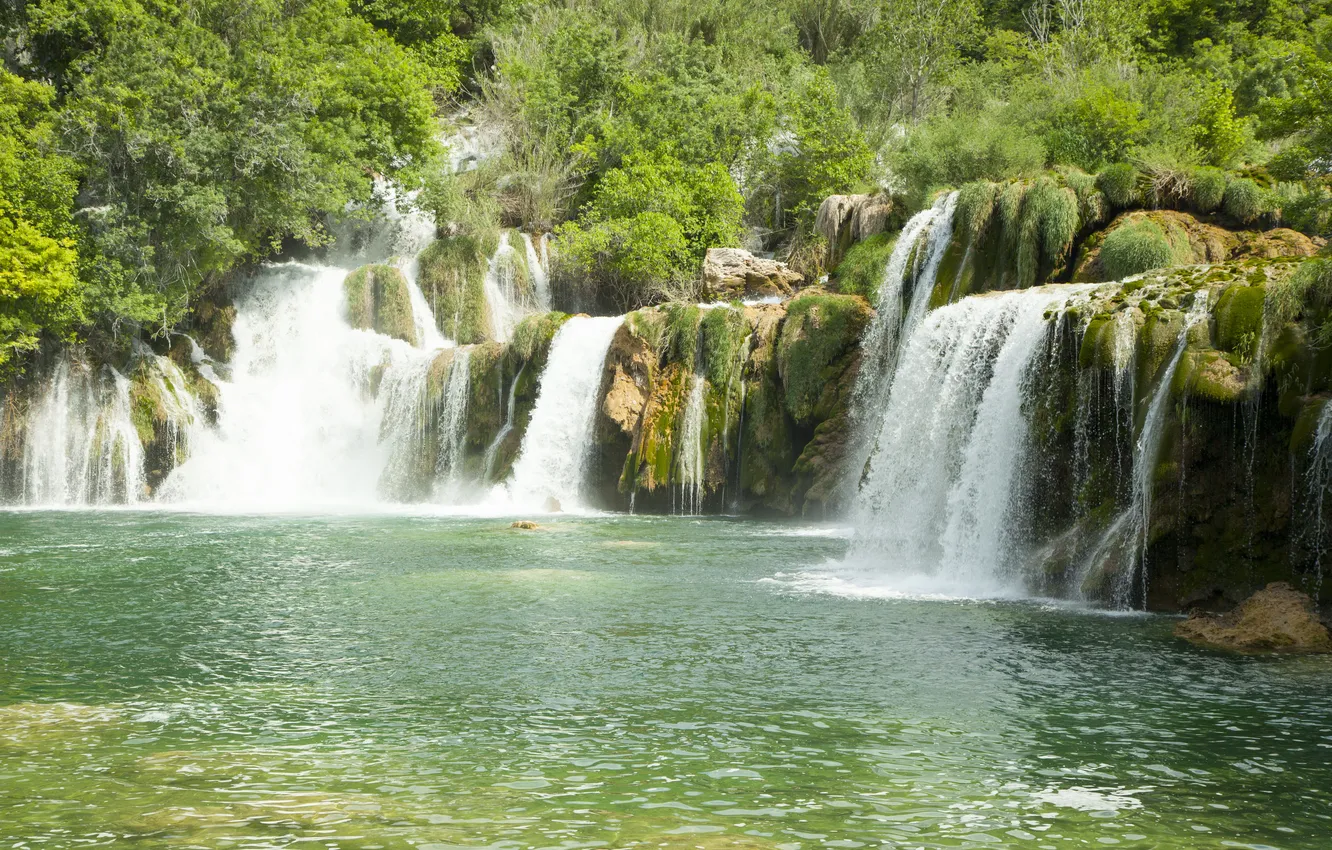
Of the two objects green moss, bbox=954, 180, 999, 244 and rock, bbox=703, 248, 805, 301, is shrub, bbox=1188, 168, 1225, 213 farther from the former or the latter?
rock, bbox=703, 248, 805, 301

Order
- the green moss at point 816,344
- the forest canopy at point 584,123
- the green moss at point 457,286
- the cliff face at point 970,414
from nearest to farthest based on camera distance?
the cliff face at point 970,414, the green moss at point 816,344, the forest canopy at point 584,123, the green moss at point 457,286

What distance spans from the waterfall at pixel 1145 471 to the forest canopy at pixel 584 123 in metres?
6.25

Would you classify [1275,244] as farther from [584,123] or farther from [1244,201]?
Result: [584,123]

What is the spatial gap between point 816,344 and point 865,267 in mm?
2725

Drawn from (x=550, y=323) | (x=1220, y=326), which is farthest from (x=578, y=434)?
(x=1220, y=326)

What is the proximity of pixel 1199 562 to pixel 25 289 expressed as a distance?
26.8 meters

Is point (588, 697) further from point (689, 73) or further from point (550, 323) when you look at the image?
point (689, 73)

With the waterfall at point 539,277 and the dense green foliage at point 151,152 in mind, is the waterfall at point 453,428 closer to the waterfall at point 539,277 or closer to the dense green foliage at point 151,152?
the waterfall at point 539,277

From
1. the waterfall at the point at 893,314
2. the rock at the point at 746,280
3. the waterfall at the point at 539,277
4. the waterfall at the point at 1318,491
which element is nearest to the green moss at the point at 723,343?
the waterfall at the point at 893,314

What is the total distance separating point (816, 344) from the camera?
26438 millimetres

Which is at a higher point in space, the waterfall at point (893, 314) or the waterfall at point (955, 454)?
the waterfall at point (893, 314)

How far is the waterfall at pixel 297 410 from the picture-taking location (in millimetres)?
32562

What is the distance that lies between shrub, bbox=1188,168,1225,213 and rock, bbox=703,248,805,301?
11477 millimetres

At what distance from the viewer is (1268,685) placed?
9992mm
